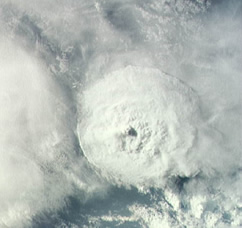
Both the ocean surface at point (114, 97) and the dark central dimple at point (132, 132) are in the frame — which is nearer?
the dark central dimple at point (132, 132)

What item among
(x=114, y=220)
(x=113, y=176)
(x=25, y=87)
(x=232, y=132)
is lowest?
(x=114, y=220)

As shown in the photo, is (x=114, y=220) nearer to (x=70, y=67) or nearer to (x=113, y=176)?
(x=113, y=176)

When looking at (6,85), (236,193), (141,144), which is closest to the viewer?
(141,144)

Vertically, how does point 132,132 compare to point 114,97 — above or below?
below

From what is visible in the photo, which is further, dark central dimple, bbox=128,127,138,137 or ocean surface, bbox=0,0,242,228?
ocean surface, bbox=0,0,242,228

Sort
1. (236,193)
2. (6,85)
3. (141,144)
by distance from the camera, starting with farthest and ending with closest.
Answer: (236,193) → (6,85) → (141,144)

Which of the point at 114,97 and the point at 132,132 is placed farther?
the point at 114,97

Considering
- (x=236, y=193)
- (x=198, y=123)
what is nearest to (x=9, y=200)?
(x=198, y=123)

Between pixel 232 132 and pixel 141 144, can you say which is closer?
pixel 141 144
